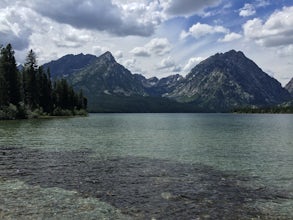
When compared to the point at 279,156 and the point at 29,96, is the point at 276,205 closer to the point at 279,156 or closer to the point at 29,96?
the point at 279,156

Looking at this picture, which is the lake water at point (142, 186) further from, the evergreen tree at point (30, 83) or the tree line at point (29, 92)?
the evergreen tree at point (30, 83)

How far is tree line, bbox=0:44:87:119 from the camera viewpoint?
400 ft

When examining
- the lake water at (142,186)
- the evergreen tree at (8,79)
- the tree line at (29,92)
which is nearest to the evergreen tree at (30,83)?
the tree line at (29,92)

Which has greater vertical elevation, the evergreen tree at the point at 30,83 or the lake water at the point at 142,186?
the evergreen tree at the point at 30,83

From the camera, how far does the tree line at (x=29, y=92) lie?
121981 mm

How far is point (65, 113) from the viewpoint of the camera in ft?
582

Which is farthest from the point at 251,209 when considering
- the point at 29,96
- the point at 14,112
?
the point at 29,96

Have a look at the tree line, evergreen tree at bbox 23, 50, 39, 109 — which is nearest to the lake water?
the tree line

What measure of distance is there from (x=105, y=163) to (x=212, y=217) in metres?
18.3

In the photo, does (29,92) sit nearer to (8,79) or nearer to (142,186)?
(8,79)

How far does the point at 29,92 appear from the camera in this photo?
148 meters

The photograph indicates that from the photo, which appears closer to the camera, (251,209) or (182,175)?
(251,209)

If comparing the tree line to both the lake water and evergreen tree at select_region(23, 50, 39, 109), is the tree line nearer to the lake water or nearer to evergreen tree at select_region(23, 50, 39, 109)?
evergreen tree at select_region(23, 50, 39, 109)

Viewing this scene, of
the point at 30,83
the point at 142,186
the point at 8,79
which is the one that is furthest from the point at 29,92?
the point at 142,186
